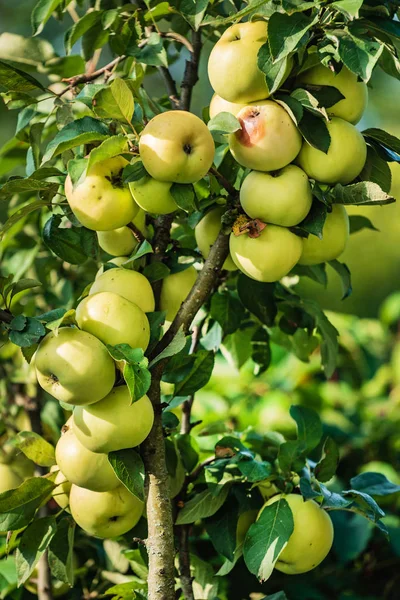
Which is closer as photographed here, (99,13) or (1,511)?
(1,511)

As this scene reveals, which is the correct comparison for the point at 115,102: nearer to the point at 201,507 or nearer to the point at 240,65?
the point at 240,65

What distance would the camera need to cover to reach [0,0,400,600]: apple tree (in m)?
0.76

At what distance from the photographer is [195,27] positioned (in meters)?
0.86

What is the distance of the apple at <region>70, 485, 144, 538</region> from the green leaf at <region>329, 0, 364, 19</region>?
575mm

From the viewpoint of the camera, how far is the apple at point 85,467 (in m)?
0.82

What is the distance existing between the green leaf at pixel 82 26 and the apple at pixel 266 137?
333 millimetres

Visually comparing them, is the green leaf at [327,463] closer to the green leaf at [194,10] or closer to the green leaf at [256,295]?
the green leaf at [256,295]

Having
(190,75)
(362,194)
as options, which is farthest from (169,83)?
(362,194)

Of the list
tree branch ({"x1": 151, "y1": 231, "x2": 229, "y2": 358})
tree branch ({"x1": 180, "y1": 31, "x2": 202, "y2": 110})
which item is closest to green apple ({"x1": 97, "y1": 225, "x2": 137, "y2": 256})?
tree branch ({"x1": 151, "y1": 231, "x2": 229, "y2": 358})

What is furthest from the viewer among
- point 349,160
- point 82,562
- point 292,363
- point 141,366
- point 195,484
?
point 292,363

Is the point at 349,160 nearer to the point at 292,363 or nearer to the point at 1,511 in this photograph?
the point at 1,511

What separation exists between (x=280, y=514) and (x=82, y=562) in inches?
19.0

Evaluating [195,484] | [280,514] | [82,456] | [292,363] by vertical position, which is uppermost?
[82,456]

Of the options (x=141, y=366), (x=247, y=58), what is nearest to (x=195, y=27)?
(x=247, y=58)
